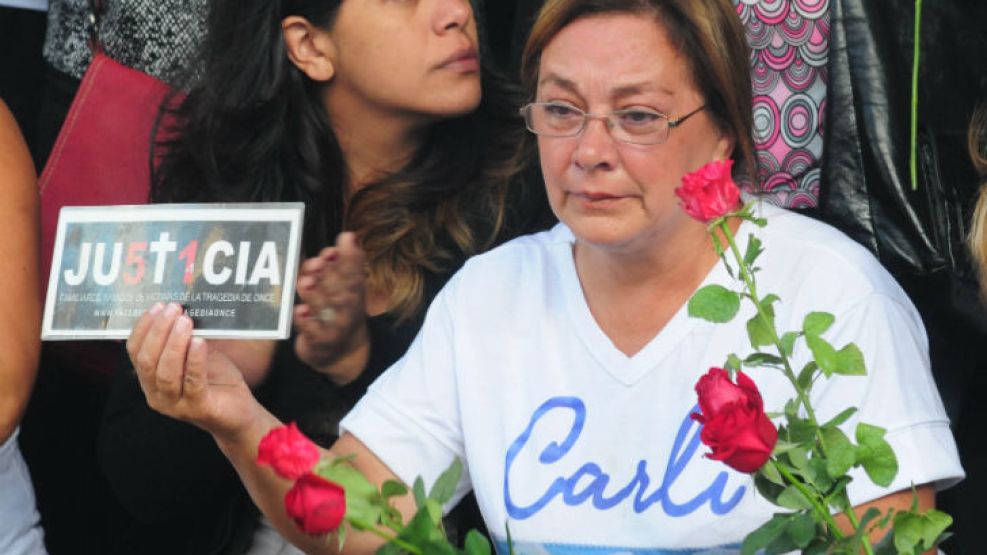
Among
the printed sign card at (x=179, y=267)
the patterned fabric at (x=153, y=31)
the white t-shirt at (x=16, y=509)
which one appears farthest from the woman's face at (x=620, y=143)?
the patterned fabric at (x=153, y=31)

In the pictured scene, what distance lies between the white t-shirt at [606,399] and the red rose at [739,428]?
72 centimetres

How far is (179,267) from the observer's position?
5.98 feet

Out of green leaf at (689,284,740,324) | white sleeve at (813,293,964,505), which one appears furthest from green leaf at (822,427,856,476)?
white sleeve at (813,293,964,505)

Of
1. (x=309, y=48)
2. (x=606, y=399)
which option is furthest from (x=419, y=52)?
(x=606, y=399)

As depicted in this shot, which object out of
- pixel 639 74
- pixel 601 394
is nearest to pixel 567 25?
pixel 639 74

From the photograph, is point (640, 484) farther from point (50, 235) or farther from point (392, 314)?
point (50, 235)

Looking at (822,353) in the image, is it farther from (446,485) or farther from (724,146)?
(724,146)

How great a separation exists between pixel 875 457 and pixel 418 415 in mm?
993

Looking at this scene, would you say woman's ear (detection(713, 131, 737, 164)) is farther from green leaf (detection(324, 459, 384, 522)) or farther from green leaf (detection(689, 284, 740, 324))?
green leaf (detection(324, 459, 384, 522))

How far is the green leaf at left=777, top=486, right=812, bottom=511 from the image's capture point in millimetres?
1237

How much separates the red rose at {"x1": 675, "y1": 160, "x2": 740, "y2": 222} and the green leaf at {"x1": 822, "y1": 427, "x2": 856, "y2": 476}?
0.19m

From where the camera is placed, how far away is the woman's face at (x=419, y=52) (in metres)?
2.54

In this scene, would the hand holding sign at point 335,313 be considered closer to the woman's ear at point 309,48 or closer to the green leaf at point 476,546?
the woman's ear at point 309,48

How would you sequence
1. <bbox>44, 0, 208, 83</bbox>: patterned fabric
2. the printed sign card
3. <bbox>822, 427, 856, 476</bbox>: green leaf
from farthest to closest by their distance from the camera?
<bbox>44, 0, 208, 83</bbox>: patterned fabric
the printed sign card
<bbox>822, 427, 856, 476</bbox>: green leaf
